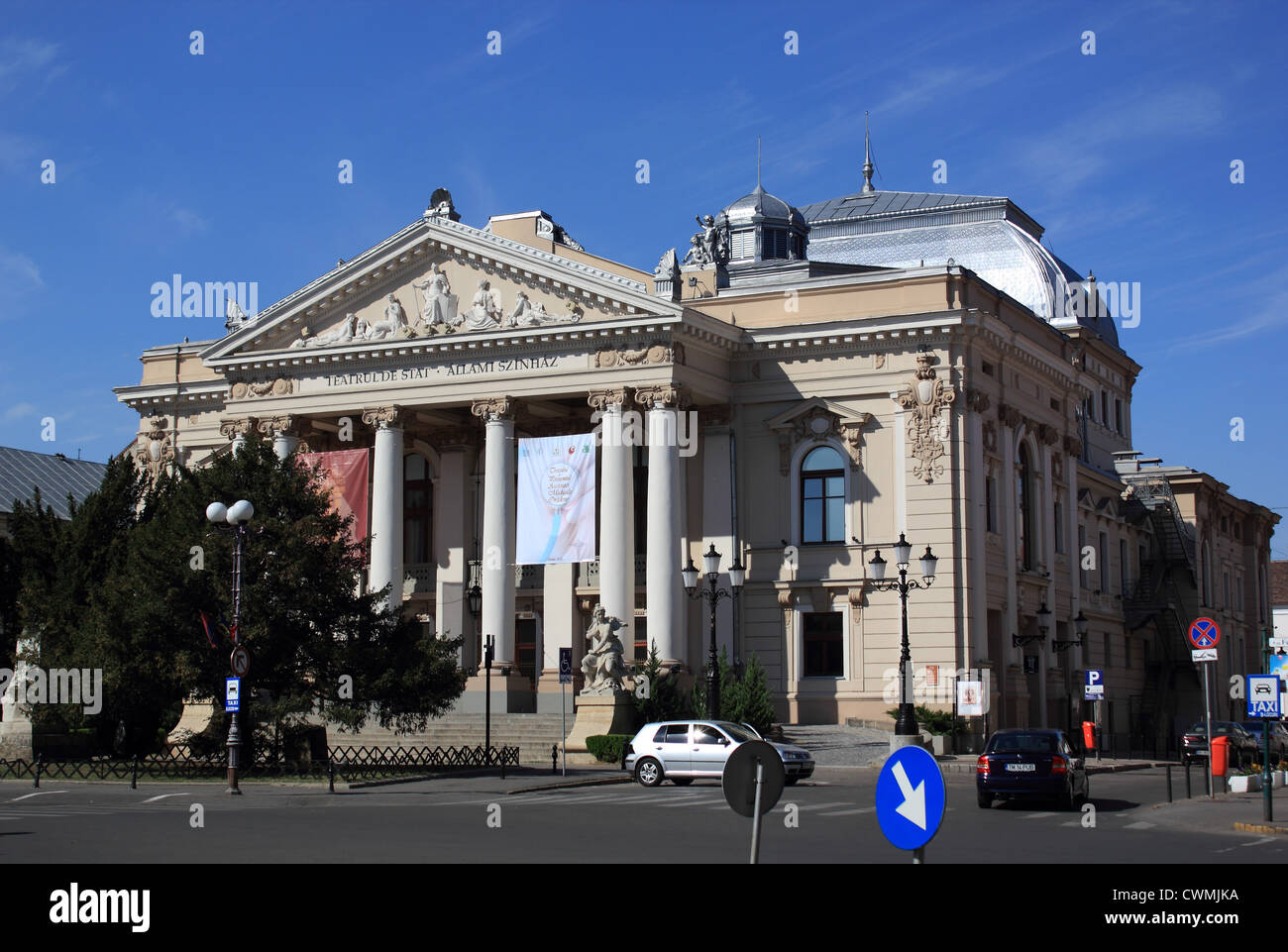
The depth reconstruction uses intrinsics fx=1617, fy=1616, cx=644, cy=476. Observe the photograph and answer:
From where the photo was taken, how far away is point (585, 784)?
117 feet

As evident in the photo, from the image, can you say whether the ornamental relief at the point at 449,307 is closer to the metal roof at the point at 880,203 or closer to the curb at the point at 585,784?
the curb at the point at 585,784

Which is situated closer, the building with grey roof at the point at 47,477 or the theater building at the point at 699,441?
the theater building at the point at 699,441

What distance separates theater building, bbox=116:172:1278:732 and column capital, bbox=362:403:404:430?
0.13 metres

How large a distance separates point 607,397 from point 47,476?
4657 cm

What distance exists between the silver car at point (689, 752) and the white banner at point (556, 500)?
488 inches

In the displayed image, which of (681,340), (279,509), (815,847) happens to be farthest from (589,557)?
(815,847)

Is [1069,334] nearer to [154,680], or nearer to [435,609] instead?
[435,609]

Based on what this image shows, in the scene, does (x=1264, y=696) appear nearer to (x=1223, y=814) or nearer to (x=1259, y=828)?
(x=1223, y=814)

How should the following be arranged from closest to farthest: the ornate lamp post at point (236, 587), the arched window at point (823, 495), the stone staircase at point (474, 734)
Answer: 1. the ornate lamp post at point (236, 587)
2. the stone staircase at point (474, 734)
3. the arched window at point (823, 495)

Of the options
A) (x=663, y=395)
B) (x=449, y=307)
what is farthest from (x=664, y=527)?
(x=449, y=307)

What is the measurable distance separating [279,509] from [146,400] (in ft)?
89.3

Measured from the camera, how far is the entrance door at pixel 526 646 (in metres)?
55.7

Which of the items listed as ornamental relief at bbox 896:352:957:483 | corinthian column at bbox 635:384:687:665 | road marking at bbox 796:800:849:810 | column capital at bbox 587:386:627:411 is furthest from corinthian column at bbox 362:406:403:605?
road marking at bbox 796:800:849:810

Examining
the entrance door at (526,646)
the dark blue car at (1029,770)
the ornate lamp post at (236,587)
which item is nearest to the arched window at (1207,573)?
the entrance door at (526,646)
